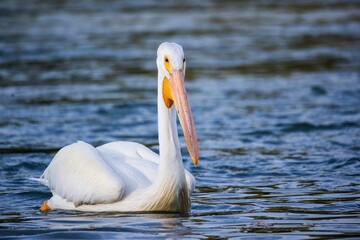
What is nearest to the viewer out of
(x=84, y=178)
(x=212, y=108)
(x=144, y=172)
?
(x=84, y=178)

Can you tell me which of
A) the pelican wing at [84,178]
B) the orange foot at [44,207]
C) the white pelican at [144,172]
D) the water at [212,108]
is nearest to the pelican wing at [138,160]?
the white pelican at [144,172]

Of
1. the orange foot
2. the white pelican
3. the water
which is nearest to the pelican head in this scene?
the white pelican

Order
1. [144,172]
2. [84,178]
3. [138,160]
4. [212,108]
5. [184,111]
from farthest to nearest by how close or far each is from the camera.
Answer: [212,108] → [138,160] → [144,172] → [84,178] → [184,111]

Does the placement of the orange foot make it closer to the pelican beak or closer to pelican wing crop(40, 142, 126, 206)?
pelican wing crop(40, 142, 126, 206)

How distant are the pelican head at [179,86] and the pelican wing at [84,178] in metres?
0.68

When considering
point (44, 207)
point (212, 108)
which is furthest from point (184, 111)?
point (212, 108)

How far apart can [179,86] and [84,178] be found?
3.66ft

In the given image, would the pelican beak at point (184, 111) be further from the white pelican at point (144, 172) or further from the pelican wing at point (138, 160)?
the pelican wing at point (138, 160)

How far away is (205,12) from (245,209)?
56.0 feet

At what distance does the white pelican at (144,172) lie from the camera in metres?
6.53

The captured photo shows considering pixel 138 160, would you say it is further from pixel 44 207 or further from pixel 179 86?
pixel 179 86

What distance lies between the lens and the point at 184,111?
6.48 metres

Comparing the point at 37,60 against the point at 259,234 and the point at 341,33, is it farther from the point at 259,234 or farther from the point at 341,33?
the point at 259,234

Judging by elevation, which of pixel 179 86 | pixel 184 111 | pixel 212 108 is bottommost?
pixel 212 108
